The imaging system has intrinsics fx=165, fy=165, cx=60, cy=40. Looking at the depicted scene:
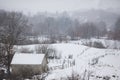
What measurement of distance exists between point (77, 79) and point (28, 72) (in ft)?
30.4

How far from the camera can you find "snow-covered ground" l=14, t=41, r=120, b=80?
2311 cm

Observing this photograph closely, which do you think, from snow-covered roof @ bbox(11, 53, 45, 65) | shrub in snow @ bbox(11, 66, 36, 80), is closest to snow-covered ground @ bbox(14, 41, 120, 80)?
snow-covered roof @ bbox(11, 53, 45, 65)

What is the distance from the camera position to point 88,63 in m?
32.9

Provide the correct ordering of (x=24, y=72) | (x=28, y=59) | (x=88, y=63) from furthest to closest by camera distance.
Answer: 1. (x=88, y=63)
2. (x=28, y=59)
3. (x=24, y=72)

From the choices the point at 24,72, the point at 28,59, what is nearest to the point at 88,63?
the point at 28,59

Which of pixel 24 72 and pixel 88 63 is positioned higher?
pixel 24 72

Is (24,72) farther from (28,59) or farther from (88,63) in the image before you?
(88,63)

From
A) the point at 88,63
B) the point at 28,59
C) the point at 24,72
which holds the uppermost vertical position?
the point at 28,59

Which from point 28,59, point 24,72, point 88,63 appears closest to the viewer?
point 24,72

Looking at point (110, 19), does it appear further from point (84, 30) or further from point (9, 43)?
point (9, 43)

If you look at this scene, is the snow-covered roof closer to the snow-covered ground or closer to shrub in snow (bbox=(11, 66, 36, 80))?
shrub in snow (bbox=(11, 66, 36, 80))

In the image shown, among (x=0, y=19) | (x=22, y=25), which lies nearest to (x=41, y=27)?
(x=0, y=19)

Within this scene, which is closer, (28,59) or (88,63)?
(28,59)

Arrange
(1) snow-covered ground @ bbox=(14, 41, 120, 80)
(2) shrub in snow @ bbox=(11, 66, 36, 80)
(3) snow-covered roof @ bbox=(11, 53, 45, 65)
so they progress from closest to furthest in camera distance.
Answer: (1) snow-covered ground @ bbox=(14, 41, 120, 80) → (2) shrub in snow @ bbox=(11, 66, 36, 80) → (3) snow-covered roof @ bbox=(11, 53, 45, 65)
